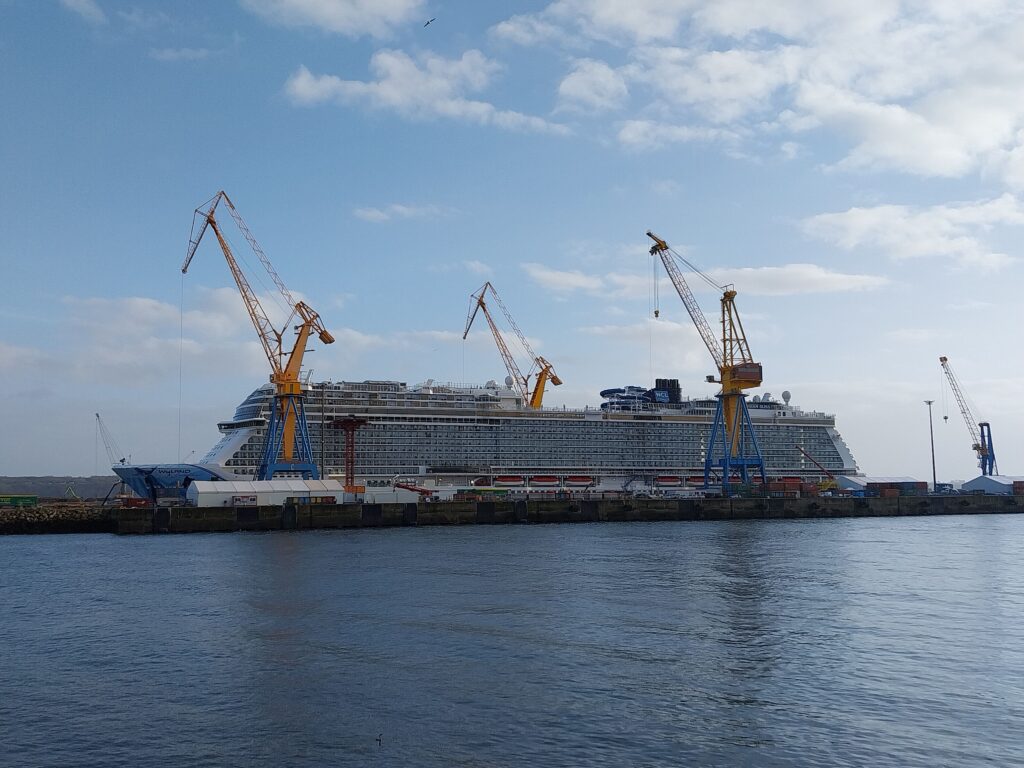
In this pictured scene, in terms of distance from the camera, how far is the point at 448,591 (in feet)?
115

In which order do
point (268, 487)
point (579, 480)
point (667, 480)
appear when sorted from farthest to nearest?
point (667, 480) → point (579, 480) → point (268, 487)

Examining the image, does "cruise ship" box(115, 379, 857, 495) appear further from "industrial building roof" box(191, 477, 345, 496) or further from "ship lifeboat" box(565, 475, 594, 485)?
"industrial building roof" box(191, 477, 345, 496)

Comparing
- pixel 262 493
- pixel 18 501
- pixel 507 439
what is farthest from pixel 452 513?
pixel 18 501

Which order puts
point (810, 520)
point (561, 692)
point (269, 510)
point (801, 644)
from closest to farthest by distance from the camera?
point (561, 692)
point (801, 644)
point (269, 510)
point (810, 520)

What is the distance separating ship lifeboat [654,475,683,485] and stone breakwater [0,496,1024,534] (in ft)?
66.0

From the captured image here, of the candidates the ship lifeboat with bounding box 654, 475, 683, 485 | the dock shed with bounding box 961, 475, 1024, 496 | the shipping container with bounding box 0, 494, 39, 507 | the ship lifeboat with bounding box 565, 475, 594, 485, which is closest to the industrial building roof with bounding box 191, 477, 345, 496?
the shipping container with bounding box 0, 494, 39, 507

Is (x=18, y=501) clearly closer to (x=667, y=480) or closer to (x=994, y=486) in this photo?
(x=667, y=480)

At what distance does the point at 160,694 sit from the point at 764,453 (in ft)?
363

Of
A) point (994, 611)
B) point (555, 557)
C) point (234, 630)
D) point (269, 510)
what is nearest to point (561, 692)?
point (234, 630)

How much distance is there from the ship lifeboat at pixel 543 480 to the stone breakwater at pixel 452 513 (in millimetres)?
18091

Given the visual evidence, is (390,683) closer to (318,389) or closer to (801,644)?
(801,644)

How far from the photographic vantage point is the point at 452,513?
81375mm

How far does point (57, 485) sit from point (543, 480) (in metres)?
88.7

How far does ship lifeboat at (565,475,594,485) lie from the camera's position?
108 meters
